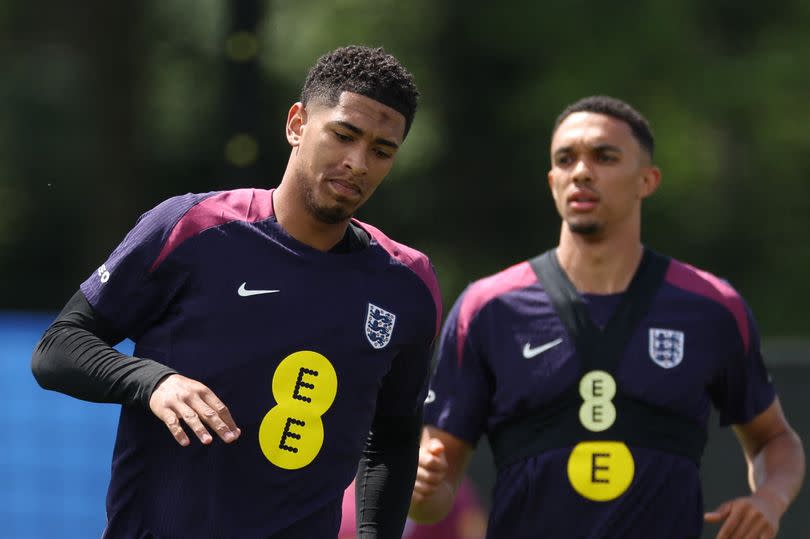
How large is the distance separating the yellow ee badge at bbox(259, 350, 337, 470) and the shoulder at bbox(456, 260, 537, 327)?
1232 mm

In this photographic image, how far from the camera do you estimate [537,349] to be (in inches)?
198

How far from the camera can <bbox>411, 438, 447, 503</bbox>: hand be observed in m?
4.61

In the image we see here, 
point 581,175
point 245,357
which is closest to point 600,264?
point 581,175

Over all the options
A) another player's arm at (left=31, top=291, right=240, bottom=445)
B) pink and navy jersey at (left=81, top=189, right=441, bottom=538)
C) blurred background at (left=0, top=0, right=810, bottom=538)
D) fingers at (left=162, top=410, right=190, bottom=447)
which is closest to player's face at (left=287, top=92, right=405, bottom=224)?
pink and navy jersey at (left=81, top=189, right=441, bottom=538)

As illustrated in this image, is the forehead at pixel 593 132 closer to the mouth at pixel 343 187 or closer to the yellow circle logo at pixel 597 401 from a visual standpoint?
the yellow circle logo at pixel 597 401

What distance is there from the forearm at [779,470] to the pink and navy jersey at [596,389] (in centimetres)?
16

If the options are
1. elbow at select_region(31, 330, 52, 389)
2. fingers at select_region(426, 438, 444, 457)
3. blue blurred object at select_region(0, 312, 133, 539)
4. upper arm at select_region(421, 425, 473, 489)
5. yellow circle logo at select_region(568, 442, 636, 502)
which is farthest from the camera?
blue blurred object at select_region(0, 312, 133, 539)

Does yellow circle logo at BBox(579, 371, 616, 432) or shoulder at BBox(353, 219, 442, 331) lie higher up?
shoulder at BBox(353, 219, 442, 331)

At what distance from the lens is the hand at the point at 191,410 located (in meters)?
3.42

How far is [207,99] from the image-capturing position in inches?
689

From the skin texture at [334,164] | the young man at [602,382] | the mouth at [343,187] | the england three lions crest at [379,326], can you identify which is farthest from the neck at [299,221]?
the young man at [602,382]

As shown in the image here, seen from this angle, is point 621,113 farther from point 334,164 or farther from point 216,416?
point 216,416

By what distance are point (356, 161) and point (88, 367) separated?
0.94m

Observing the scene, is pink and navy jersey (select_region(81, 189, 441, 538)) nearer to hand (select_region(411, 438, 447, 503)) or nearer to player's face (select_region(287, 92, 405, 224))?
player's face (select_region(287, 92, 405, 224))
